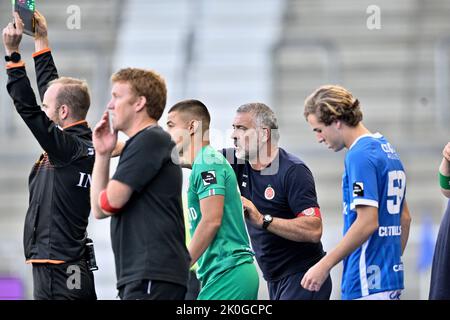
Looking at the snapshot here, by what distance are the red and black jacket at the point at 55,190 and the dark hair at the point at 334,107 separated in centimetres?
130

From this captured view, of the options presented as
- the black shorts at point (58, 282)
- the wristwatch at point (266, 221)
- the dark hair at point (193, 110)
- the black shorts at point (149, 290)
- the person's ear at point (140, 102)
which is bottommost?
the black shorts at point (58, 282)

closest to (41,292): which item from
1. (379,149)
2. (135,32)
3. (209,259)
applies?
(209,259)

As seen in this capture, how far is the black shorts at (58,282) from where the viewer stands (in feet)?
17.5

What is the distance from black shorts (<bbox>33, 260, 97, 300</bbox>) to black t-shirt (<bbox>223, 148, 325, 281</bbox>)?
3.89ft

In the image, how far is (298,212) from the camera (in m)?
5.82

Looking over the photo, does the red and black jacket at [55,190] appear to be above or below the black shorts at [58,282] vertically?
above

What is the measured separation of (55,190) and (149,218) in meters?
1.11

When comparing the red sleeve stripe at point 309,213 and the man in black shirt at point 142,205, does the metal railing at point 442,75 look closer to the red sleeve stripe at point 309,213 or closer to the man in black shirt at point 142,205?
the red sleeve stripe at point 309,213

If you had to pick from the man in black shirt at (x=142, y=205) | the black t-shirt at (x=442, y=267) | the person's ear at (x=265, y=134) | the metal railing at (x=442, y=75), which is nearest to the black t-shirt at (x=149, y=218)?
the man in black shirt at (x=142, y=205)

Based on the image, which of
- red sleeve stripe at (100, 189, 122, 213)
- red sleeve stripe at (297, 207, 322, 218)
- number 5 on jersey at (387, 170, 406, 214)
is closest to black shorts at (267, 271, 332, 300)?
red sleeve stripe at (297, 207, 322, 218)

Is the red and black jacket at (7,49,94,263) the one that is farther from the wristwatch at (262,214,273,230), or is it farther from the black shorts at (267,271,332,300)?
the black shorts at (267,271,332,300)

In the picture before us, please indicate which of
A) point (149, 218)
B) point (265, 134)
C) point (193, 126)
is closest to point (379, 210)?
point (265, 134)

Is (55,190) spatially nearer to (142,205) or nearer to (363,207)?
(142,205)
